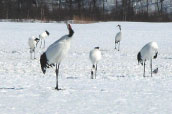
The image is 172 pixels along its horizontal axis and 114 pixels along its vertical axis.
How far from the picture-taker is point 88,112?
5.70 metres

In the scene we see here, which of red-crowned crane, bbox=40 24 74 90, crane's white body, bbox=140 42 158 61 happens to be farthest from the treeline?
red-crowned crane, bbox=40 24 74 90

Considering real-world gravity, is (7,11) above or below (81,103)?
above

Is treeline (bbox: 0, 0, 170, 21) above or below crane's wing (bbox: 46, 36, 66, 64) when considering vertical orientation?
above

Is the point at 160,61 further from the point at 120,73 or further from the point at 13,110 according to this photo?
the point at 13,110

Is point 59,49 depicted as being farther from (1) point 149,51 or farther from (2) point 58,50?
(1) point 149,51

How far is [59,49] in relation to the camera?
7.67m

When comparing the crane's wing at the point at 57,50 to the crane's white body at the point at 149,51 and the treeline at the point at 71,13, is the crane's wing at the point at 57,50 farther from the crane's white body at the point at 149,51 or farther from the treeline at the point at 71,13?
the treeline at the point at 71,13

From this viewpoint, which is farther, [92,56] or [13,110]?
[92,56]

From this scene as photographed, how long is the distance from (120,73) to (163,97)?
5.33m

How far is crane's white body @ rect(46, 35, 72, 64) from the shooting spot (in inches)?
300

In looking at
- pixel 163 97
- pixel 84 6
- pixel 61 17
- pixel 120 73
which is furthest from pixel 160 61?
pixel 84 6

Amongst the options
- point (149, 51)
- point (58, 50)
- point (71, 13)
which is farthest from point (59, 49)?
point (71, 13)

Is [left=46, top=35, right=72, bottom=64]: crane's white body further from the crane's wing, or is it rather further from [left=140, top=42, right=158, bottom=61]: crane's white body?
[left=140, top=42, right=158, bottom=61]: crane's white body

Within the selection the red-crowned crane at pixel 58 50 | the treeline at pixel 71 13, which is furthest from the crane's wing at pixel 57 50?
the treeline at pixel 71 13
